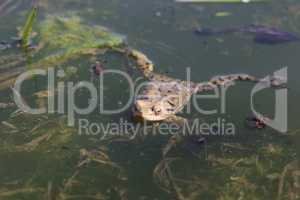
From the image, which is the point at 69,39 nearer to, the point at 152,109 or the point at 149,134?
the point at 152,109

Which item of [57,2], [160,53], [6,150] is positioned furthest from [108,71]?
[57,2]

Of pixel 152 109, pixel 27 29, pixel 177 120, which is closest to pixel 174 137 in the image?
pixel 177 120

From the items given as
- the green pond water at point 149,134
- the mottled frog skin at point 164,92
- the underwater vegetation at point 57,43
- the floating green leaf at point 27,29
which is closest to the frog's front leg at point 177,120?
the mottled frog skin at point 164,92

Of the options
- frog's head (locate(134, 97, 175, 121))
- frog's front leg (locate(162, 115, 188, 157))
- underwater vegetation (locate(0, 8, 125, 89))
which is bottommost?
frog's front leg (locate(162, 115, 188, 157))

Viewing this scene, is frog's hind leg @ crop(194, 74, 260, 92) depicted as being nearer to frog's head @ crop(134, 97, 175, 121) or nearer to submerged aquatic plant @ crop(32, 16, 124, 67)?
frog's head @ crop(134, 97, 175, 121)

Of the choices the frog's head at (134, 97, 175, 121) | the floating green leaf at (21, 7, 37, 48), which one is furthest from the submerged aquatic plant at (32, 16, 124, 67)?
the frog's head at (134, 97, 175, 121)

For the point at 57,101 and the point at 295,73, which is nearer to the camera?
the point at 57,101

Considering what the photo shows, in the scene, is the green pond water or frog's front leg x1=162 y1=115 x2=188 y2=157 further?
frog's front leg x1=162 y1=115 x2=188 y2=157

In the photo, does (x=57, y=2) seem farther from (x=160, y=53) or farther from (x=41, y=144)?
(x=41, y=144)
